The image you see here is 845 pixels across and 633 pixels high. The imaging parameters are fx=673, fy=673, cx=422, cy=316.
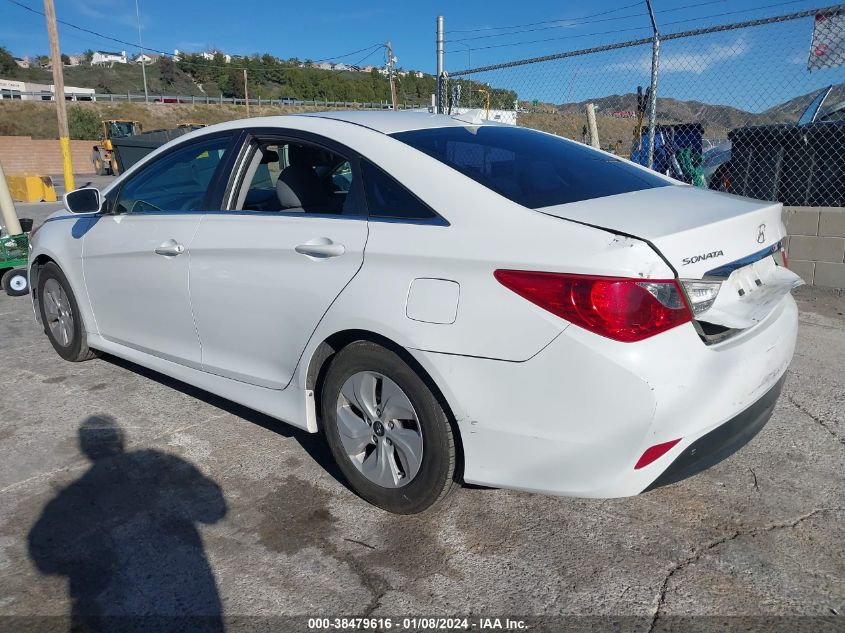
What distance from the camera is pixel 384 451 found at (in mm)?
2680

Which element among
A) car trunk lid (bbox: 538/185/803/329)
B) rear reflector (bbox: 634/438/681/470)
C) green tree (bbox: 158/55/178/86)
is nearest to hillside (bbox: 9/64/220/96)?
green tree (bbox: 158/55/178/86)

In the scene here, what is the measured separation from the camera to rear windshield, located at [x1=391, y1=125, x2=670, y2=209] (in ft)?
8.50

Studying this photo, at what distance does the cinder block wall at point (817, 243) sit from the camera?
6262mm

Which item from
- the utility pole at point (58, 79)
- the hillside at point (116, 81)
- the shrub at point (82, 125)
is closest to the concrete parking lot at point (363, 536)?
the utility pole at point (58, 79)

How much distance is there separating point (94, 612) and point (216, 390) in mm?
1290

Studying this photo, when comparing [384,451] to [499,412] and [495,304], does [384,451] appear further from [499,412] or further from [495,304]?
[495,304]

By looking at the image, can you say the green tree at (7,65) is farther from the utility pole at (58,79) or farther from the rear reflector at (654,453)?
the rear reflector at (654,453)

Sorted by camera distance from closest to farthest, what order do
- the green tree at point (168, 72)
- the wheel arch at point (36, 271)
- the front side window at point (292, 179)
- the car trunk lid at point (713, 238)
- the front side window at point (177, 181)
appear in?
the car trunk lid at point (713, 238), the front side window at point (292, 179), the front side window at point (177, 181), the wheel arch at point (36, 271), the green tree at point (168, 72)

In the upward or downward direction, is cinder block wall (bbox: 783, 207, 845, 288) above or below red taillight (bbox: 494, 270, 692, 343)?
below

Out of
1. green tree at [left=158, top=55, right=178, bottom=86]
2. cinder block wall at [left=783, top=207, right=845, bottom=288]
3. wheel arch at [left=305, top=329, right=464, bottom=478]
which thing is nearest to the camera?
wheel arch at [left=305, top=329, right=464, bottom=478]

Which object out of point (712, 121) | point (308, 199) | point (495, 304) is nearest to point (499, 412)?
point (495, 304)

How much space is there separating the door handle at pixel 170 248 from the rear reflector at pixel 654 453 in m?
2.39

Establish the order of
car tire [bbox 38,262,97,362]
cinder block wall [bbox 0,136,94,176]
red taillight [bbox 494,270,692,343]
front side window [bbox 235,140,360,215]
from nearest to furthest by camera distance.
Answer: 1. red taillight [bbox 494,270,692,343]
2. front side window [bbox 235,140,360,215]
3. car tire [bbox 38,262,97,362]
4. cinder block wall [bbox 0,136,94,176]

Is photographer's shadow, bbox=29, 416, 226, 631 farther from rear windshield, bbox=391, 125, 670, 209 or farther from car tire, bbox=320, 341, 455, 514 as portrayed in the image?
rear windshield, bbox=391, 125, 670, 209
